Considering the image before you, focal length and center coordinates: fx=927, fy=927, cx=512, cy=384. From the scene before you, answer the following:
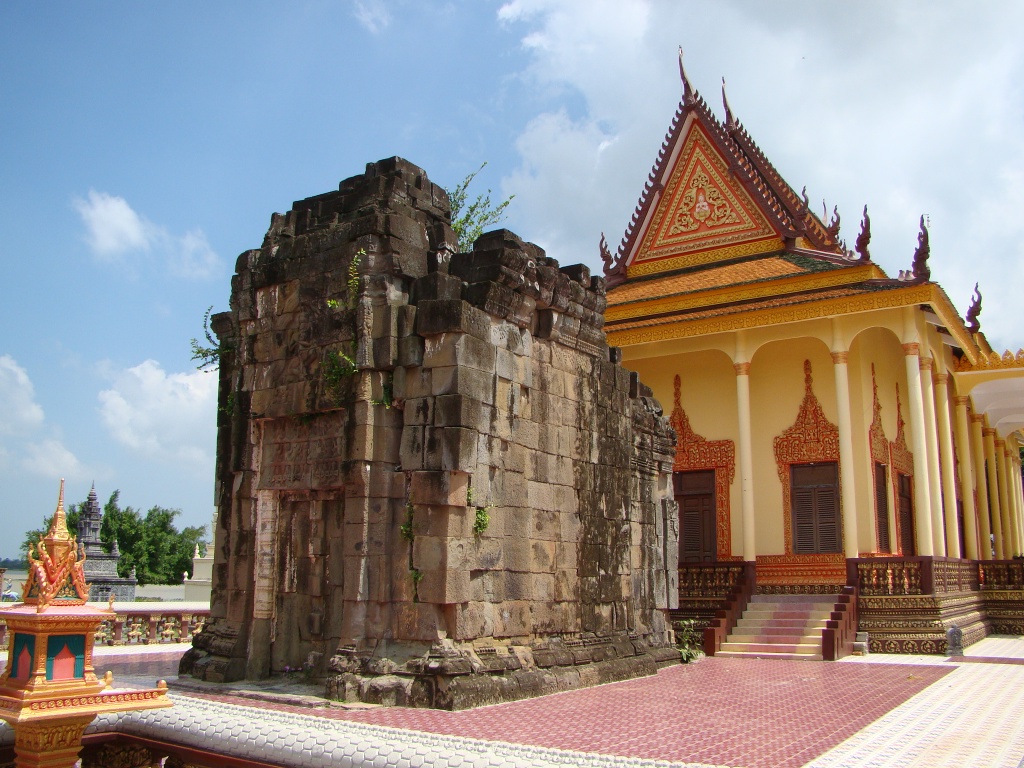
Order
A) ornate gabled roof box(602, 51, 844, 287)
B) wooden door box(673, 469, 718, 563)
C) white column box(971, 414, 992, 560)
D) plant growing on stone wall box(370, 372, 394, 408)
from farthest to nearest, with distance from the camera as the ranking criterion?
white column box(971, 414, 992, 560), ornate gabled roof box(602, 51, 844, 287), wooden door box(673, 469, 718, 563), plant growing on stone wall box(370, 372, 394, 408)

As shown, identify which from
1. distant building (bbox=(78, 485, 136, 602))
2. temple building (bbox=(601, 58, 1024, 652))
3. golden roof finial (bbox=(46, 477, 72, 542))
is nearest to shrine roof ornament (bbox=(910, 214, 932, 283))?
temple building (bbox=(601, 58, 1024, 652))

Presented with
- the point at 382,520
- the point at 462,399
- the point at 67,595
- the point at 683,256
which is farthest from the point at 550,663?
the point at 683,256

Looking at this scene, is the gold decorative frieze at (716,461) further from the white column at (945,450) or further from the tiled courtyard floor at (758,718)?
the tiled courtyard floor at (758,718)

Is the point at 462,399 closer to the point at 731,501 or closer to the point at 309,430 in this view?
the point at 309,430

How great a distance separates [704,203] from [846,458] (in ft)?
24.6

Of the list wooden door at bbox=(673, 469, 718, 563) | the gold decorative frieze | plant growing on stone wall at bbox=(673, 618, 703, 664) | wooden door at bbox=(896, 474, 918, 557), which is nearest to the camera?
plant growing on stone wall at bbox=(673, 618, 703, 664)

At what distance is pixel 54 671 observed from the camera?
16.8 feet

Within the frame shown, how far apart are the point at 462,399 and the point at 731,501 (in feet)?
37.5

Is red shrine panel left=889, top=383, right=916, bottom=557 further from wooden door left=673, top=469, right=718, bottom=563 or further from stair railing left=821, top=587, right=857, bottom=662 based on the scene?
wooden door left=673, top=469, right=718, bottom=563

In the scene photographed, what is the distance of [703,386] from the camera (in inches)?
778

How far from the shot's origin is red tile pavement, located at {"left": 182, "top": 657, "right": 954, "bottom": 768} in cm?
651

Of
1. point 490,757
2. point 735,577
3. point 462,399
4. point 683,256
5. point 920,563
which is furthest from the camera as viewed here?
point 683,256

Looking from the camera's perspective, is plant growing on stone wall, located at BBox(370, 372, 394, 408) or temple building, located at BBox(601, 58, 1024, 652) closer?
plant growing on stone wall, located at BBox(370, 372, 394, 408)

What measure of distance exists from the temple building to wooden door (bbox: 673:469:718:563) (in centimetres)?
4
